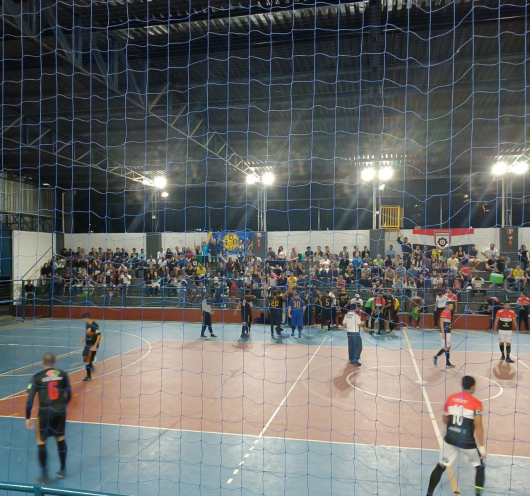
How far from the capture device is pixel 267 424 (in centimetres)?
740

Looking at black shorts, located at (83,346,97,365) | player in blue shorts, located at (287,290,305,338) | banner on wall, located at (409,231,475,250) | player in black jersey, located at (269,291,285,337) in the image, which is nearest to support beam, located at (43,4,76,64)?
black shorts, located at (83,346,97,365)

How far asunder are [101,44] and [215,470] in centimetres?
1180

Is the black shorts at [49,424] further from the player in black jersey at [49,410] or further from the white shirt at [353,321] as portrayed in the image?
the white shirt at [353,321]

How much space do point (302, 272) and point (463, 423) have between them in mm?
13792

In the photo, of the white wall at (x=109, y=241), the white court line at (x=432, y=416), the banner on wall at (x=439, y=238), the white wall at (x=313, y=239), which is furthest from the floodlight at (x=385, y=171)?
the white wall at (x=109, y=241)

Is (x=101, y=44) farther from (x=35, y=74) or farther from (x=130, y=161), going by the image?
(x=130, y=161)

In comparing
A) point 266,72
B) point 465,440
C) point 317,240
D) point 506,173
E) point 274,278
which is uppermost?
point 266,72

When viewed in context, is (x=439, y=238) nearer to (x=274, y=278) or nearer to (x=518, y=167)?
(x=518, y=167)

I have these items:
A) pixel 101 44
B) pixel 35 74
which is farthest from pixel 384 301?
pixel 35 74

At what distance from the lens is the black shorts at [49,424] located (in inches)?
219

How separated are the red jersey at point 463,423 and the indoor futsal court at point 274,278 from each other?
0.02 meters

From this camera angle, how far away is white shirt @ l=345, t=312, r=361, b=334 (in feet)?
34.3

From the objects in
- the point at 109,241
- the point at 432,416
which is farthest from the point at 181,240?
the point at 432,416

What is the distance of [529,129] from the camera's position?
18297 millimetres
